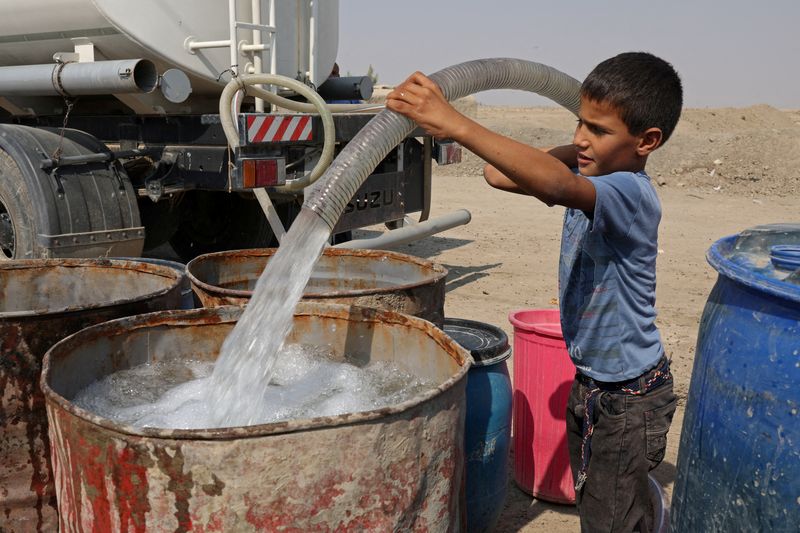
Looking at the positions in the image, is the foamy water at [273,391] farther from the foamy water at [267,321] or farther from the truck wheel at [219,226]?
the truck wheel at [219,226]

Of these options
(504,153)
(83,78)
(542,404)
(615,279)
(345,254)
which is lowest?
(542,404)

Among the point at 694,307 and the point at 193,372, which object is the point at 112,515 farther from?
the point at 694,307

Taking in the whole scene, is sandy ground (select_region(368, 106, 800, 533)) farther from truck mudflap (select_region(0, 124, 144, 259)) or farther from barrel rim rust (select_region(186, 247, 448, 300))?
truck mudflap (select_region(0, 124, 144, 259))

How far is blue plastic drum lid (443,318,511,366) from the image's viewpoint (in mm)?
2660

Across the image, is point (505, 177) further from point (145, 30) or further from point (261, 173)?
point (145, 30)

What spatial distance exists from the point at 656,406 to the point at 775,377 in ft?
1.55

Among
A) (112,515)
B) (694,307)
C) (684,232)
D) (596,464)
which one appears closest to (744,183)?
(684,232)

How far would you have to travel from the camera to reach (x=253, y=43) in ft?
15.5

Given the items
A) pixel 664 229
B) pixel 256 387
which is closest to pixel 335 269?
pixel 256 387

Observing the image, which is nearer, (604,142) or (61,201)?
(604,142)

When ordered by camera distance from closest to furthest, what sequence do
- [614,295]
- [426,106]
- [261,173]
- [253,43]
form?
[426,106]
[614,295]
[261,173]
[253,43]

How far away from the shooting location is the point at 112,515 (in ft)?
5.13

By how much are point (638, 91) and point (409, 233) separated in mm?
4141

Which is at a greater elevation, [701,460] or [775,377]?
[775,377]
